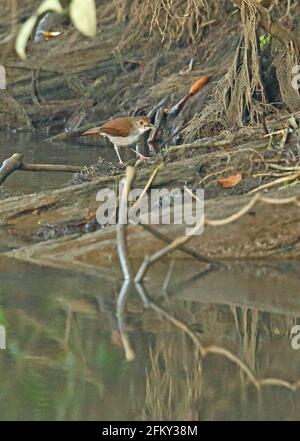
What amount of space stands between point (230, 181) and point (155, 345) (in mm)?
2768

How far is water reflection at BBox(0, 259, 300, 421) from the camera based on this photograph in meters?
5.05

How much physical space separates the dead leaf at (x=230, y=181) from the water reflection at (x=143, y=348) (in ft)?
3.55

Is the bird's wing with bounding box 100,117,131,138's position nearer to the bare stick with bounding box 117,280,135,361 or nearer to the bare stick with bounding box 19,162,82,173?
the bare stick with bounding box 19,162,82,173

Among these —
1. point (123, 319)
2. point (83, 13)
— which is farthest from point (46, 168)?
point (83, 13)

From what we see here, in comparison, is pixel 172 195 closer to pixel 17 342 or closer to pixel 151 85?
pixel 17 342

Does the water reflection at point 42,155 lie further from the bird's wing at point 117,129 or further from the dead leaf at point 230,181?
the dead leaf at point 230,181

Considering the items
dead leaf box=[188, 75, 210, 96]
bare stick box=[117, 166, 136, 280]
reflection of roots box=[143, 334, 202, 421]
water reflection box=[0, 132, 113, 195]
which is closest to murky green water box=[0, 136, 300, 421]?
reflection of roots box=[143, 334, 202, 421]

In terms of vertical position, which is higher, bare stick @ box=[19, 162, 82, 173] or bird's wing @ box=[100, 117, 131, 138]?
bird's wing @ box=[100, 117, 131, 138]

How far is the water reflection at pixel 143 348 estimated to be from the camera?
199 inches

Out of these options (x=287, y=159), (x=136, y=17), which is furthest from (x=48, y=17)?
(x=287, y=159)

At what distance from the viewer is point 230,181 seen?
8430mm

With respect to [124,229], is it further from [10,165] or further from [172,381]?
[10,165]

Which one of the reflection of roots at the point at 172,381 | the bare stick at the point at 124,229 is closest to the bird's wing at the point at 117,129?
the bare stick at the point at 124,229

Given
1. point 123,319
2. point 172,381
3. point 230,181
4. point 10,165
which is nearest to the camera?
point 172,381
